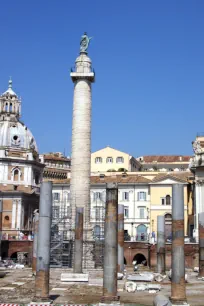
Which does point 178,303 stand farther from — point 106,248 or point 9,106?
point 9,106

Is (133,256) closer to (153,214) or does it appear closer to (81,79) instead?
(153,214)

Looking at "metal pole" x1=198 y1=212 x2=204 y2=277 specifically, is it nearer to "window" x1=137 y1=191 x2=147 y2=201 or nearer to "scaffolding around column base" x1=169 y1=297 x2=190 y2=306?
"scaffolding around column base" x1=169 y1=297 x2=190 y2=306

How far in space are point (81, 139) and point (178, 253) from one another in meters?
21.2

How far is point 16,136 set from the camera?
64.4 m

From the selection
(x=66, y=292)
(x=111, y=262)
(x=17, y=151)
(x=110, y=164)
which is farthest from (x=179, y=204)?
(x=110, y=164)

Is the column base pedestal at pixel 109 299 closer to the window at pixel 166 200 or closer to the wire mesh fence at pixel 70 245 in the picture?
the wire mesh fence at pixel 70 245

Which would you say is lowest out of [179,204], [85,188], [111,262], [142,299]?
[142,299]

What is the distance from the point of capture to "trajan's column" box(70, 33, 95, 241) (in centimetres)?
4022

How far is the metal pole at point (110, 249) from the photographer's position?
19734 mm

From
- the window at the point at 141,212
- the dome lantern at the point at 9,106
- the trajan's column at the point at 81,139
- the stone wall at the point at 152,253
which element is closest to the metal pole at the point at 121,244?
the trajan's column at the point at 81,139

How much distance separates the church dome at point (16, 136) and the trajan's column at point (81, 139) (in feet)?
78.1

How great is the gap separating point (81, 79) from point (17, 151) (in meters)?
23.9

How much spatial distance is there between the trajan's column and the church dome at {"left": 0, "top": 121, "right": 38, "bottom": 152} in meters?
23.8

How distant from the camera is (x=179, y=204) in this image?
21109mm
